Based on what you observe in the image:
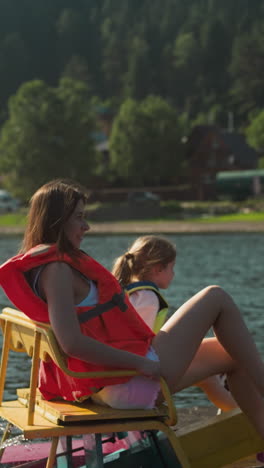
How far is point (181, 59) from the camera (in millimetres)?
176625

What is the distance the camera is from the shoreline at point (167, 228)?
5634cm

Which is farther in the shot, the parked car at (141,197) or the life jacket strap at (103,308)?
the parked car at (141,197)

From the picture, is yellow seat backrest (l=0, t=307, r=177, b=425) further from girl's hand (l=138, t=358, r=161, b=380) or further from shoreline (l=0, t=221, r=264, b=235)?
shoreline (l=0, t=221, r=264, b=235)

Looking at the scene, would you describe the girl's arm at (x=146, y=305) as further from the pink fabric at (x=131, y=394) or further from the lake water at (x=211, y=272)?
the lake water at (x=211, y=272)

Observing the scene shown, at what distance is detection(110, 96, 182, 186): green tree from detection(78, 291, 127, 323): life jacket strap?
84.2 m

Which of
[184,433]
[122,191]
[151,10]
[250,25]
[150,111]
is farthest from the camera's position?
[151,10]

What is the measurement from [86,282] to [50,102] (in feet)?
277

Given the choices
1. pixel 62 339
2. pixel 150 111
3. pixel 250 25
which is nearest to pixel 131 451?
pixel 62 339

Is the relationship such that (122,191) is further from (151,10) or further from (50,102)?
(151,10)

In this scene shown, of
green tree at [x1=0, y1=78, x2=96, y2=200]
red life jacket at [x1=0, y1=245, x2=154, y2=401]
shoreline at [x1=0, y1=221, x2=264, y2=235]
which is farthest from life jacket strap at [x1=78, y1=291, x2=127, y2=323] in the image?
green tree at [x1=0, y1=78, x2=96, y2=200]

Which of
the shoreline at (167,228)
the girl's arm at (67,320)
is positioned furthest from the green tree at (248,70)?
the girl's arm at (67,320)

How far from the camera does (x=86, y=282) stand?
164 inches

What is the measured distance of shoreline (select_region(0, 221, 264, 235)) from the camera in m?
56.3

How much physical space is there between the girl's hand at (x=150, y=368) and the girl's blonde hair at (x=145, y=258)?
1.13m
